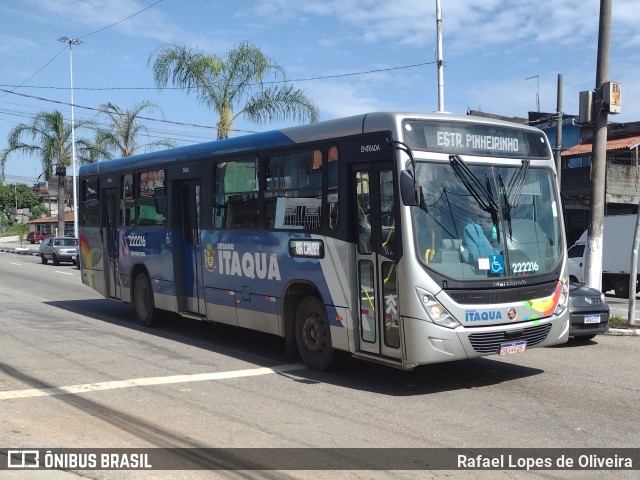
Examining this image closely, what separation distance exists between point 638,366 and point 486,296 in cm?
317

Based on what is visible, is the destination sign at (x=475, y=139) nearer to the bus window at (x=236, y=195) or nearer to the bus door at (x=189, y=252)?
the bus window at (x=236, y=195)

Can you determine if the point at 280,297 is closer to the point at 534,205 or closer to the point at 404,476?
the point at 534,205

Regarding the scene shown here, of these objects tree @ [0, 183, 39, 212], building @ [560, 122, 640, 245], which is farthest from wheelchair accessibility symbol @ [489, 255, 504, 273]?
tree @ [0, 183, 39, 212]

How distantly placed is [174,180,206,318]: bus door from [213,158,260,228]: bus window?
2.46ft

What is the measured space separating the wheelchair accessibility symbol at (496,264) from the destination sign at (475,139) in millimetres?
A: 1234

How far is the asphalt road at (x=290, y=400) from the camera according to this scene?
20.8 ft

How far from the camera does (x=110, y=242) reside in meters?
14.9

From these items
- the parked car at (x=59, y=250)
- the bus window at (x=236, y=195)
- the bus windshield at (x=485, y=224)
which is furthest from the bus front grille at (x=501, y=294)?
the parked car at (x=59, y=250)

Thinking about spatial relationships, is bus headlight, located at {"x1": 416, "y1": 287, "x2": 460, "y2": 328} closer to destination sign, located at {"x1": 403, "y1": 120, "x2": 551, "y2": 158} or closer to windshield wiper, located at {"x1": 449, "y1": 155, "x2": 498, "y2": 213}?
windshield wiper, located at {"x1": 449, "y1": 155, "x2": 498, "y2": 213}

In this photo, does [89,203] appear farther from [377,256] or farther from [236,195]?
[377,256]

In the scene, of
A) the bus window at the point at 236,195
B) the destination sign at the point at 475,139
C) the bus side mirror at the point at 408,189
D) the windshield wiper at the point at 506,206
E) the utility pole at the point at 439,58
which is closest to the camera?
the bus side mirror at the point at 408,189

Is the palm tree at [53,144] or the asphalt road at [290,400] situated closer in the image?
the asphalt road at [290,400]

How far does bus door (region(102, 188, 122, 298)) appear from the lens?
14.7 metres

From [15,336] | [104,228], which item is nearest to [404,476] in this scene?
[15,336]
